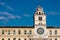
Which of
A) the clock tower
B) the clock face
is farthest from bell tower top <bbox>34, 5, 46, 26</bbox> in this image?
the clock face

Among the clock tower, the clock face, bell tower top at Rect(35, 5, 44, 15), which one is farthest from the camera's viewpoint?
the clock face

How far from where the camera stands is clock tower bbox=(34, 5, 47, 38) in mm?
73312

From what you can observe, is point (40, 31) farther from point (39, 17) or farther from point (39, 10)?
point (39, 10)

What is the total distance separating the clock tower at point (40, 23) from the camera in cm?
7331

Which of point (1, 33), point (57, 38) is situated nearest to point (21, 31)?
point (1, 33)

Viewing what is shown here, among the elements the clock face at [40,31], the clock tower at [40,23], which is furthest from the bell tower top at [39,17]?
the clock face at [40,31]

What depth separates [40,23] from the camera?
241ft

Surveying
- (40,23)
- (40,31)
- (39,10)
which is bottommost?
(40,31)

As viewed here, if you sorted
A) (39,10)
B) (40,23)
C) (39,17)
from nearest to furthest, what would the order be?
(39,10), (40,23), (39,17)

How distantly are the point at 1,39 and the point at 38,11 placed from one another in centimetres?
1824

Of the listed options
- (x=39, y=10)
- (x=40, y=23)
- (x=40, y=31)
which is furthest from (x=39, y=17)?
(x=40, y=31)

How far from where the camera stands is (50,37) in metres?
74.3

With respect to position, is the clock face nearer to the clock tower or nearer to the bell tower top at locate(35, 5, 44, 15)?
the clock tower

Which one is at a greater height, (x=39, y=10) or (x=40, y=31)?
(x=39, y=10)
